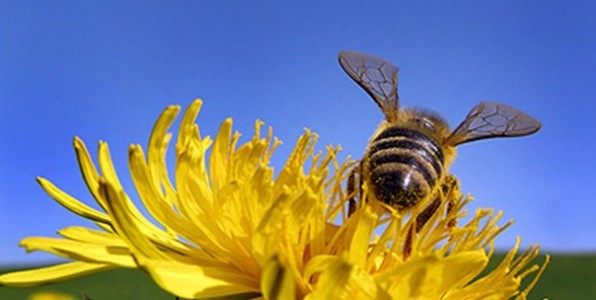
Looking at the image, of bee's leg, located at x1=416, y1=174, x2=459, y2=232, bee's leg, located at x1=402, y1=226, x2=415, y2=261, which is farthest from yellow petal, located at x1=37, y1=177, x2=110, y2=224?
bee's leg, located at x1=416, y1=174, x2=459, y2=232

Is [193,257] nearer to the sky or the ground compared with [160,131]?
nearer to the ground

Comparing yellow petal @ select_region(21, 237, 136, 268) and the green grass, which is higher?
the green grass

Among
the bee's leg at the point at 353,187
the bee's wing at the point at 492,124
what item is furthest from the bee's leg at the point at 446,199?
the bee's wing at the point at 492,124

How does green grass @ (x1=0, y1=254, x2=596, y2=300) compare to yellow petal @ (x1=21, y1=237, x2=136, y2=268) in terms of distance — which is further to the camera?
green grass @ (x1=0, y1=254, x2=596, y2=300)

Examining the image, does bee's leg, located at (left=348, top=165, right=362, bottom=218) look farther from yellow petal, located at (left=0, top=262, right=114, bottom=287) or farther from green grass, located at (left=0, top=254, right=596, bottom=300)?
green grass, located at (left=0, top=254, right=596, bottom=300)

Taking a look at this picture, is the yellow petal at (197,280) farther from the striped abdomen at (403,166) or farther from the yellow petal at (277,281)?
the striped abdomen at (403,166)

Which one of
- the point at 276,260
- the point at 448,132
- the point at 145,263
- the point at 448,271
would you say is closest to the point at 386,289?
the point at 448,271

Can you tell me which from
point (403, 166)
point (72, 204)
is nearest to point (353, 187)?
point (403, 166)

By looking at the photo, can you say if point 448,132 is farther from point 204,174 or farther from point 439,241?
point 204,174
